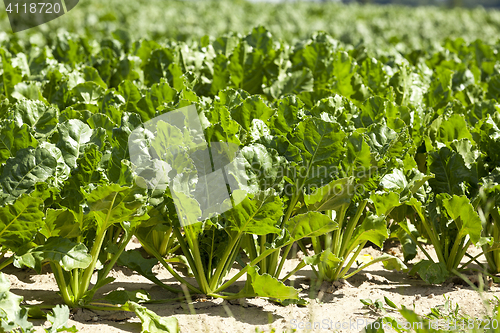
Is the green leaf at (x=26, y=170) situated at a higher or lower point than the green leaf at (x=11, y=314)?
higher

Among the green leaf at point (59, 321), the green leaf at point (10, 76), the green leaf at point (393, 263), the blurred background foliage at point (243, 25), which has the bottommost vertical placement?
the green leaf at point (393, 263)

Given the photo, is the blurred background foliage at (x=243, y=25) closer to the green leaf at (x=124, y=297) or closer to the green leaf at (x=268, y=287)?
the green leaf at (x=124, y=297)

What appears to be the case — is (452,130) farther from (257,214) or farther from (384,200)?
(257,214)

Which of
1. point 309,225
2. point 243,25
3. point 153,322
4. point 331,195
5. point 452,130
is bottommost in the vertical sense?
point 153,322

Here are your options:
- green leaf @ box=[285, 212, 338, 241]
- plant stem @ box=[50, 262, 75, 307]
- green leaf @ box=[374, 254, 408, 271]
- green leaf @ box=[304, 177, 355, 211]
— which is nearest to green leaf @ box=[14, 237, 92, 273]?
plant stem @ box=[50, 262, 75, 307]

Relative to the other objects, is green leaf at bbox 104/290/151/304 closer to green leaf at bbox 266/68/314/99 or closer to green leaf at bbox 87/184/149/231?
green leaf at bbox 87/184/149/231

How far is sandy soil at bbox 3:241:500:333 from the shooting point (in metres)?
2.18

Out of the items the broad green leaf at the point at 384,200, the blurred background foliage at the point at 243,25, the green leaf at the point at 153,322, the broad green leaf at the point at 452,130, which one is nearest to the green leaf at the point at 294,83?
the broad green leaf at the point at 452,130

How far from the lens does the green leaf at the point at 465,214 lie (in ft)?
7.74

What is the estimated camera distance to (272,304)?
238cm

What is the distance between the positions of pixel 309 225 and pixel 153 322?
2.63ft

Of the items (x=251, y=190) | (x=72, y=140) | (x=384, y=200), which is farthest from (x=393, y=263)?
(x=72, y=140)

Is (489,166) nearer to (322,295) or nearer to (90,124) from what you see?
(322,295)

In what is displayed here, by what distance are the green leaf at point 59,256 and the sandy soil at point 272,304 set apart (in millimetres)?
309
